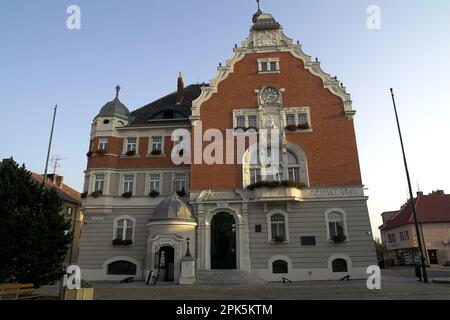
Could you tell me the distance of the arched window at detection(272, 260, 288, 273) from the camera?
25.0 meters

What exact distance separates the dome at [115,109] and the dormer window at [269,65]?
13550 millimetres

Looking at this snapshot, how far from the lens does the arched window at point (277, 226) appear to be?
25859 mm

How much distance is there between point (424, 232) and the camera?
4644 cm

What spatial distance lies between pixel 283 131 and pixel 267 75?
5.57m

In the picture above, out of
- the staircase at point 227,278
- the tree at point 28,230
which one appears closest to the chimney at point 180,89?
the staircase at point 227,278

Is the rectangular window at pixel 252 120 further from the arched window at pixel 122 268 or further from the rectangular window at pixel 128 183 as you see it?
the arched window at pixel 122 268

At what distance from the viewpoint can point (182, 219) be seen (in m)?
25.1

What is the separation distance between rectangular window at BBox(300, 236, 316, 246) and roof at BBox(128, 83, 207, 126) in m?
14.8

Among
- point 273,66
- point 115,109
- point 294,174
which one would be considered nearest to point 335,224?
point 294,174

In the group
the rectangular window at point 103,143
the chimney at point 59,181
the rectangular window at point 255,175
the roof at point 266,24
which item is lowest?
the rectangular window at point 255,175

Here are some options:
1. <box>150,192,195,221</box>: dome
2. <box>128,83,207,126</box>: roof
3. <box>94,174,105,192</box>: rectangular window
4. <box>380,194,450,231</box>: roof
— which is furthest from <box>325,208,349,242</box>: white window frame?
<box>380,194,450,231</box>: roof

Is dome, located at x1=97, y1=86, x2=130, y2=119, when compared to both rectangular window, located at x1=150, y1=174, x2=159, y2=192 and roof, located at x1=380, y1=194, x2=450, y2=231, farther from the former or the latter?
roof, located at x1=380, y1=194, x2=450, y2=231

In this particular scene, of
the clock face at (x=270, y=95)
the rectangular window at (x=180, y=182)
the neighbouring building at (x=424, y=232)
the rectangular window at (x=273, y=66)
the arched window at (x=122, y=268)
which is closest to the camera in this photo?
the arched window at (x=122, y=268)

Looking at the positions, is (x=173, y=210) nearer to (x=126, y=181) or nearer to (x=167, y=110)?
(x=126, y=181)
